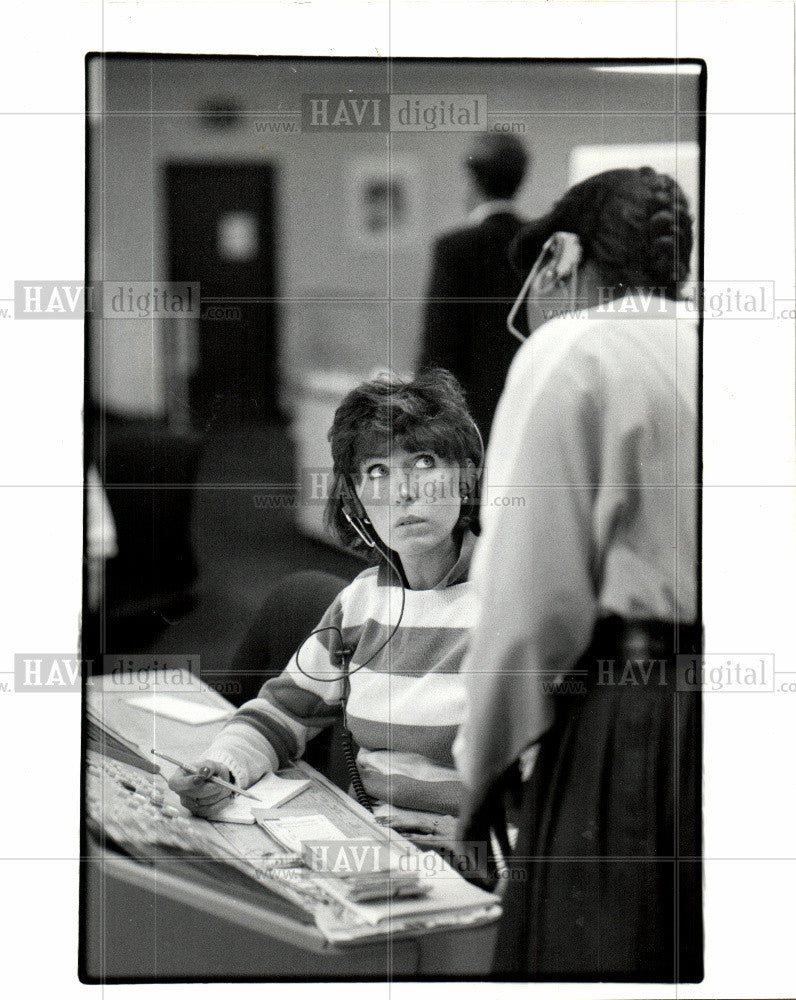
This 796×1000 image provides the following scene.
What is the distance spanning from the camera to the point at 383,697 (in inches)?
47.9

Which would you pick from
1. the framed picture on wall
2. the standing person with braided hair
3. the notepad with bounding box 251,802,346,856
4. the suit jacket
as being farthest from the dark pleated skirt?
the framed picture on wall

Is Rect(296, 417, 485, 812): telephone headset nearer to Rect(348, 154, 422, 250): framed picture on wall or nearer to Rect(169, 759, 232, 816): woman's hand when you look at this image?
Rect(169, 759, 232, 816): woman's hand

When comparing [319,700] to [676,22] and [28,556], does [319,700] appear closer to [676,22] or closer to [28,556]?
[28,556]

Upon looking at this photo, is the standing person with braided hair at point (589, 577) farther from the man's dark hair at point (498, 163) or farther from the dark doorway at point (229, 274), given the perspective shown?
the dark doorway at point (229, 274)

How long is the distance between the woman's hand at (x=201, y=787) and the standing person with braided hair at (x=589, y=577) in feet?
0.95

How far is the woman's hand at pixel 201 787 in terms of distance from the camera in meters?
1.22

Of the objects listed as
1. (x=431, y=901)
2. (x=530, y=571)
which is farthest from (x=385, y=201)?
(x=431, y=901)

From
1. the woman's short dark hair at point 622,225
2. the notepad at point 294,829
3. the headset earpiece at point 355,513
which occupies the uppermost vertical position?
the woman's short dark hair at point 622,225

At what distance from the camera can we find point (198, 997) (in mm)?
1238

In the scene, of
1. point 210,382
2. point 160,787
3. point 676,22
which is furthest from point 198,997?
point 676,22

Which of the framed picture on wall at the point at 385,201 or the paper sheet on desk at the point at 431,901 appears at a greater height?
the framed picture on wall at the point at 385,201

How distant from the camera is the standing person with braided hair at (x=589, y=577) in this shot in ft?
3.92

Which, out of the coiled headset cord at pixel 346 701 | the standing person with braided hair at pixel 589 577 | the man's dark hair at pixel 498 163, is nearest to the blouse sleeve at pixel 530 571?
the standing person with braided hair at pixel 589 577

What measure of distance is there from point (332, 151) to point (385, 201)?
88mm
